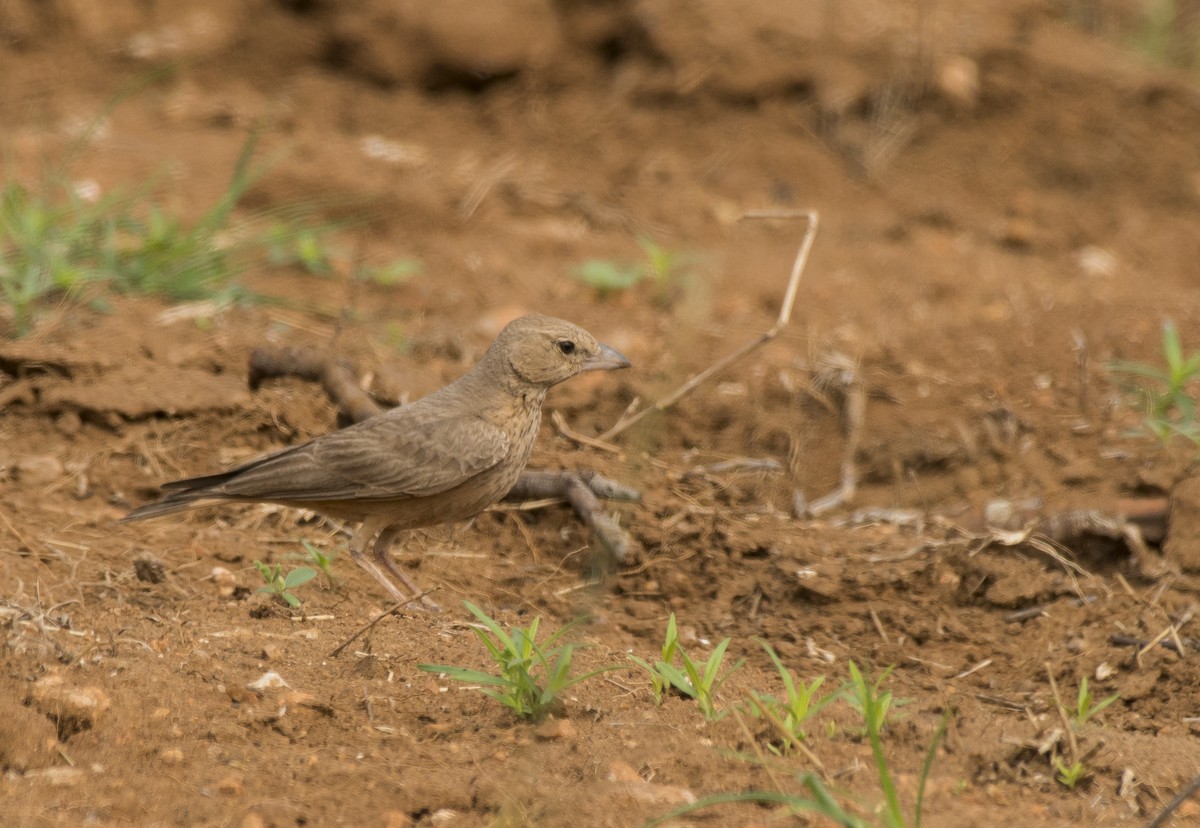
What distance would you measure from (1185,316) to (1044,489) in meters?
1.95

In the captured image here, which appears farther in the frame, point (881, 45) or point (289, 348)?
point (881, 45)

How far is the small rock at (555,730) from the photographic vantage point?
12.0 feet

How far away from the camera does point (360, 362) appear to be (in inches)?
249

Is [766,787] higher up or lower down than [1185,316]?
higher up

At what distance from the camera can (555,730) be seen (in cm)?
367

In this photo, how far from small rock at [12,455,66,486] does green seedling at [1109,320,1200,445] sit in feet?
13.8

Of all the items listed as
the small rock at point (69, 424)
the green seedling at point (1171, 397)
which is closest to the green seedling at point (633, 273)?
the green seedling at point (1171, 397)

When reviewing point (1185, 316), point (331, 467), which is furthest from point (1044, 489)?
point (331, 467)

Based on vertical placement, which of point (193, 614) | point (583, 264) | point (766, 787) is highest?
point (766, 787)

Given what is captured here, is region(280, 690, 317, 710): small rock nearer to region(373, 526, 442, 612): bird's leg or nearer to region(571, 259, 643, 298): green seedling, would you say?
region(373, 526, 442, 612): bird's leg

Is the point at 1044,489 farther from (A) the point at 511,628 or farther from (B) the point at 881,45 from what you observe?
(B) the point at 881,45

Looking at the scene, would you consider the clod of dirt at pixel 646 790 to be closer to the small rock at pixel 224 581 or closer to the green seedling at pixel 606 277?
the small rock at pixel 224 581

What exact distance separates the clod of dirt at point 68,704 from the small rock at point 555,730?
1.13 meters

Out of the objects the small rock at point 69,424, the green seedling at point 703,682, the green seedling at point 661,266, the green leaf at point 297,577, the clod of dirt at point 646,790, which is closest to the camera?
the clod of dirt at point 646,790
